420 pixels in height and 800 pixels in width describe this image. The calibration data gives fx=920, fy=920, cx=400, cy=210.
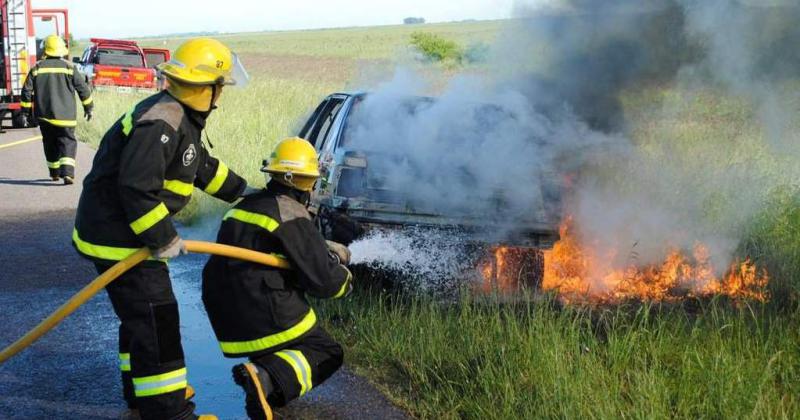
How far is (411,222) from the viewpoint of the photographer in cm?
580

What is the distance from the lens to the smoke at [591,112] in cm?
631

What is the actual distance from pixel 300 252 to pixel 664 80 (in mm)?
4338

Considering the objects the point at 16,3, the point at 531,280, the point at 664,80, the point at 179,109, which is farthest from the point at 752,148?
the point at 16,3

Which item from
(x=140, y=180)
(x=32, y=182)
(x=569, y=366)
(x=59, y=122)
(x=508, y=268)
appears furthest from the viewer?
(x=32, y=182)

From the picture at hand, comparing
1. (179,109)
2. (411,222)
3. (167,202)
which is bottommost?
(411,222)

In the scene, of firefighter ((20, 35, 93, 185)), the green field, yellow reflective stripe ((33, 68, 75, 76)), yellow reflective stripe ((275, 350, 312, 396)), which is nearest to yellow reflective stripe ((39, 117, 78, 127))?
firefighter ((20, 35, 93, 185))

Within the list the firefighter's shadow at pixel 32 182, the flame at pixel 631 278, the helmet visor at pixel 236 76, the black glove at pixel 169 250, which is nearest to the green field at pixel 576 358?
the flame at pixel 631 278

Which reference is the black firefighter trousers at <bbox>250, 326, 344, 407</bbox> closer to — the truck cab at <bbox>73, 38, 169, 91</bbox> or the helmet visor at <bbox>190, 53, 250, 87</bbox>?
the helmet visor at <bbox>190, 53, 250, 87</bbox>

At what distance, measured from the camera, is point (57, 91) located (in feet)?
37.6

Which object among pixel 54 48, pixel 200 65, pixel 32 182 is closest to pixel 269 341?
pixel 200 65

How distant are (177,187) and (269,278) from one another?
58 cm

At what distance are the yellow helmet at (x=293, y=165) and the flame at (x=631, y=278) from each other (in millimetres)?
2484

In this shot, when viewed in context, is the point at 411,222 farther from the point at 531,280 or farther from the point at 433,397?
the point at 433,397

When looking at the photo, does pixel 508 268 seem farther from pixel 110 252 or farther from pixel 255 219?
pixel 110 252
